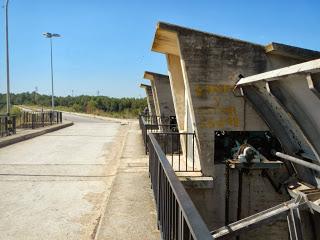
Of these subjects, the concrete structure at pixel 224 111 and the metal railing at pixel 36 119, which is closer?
the concrete structure at pixel 224 111

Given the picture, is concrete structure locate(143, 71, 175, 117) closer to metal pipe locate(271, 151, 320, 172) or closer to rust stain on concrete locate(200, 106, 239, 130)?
rust stain on concrete locate(200, 106, 239, 130)

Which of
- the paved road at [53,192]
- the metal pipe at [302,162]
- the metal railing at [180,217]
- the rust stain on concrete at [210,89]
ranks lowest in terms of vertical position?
the paved road at [53,192]

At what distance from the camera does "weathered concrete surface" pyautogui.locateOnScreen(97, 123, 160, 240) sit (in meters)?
4.95

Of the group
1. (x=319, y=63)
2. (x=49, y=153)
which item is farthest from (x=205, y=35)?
(x=49, y=153)

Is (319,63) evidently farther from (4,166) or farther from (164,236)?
(4,166)

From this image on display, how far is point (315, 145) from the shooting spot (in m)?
7.31

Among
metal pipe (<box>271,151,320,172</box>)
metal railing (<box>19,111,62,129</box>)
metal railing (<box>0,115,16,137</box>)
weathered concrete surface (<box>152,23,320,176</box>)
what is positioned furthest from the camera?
metal railing (<box>19,111,62,129</box>)

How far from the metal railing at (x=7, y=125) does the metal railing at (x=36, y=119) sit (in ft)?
15.2

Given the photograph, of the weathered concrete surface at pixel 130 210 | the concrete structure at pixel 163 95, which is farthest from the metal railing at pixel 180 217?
the concrete structure at pixel 163 95

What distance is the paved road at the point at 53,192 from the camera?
540 centimetres

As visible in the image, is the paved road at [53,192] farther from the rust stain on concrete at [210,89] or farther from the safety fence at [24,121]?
the safety fence at [24,121]

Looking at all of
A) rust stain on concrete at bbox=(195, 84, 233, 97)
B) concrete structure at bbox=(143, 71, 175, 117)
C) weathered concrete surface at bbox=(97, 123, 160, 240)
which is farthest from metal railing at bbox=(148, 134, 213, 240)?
concrete structure at bbox=(143, 71, 175, 117)

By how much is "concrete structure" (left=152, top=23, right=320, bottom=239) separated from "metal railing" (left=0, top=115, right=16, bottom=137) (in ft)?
34.2

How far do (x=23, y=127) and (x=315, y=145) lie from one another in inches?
776
